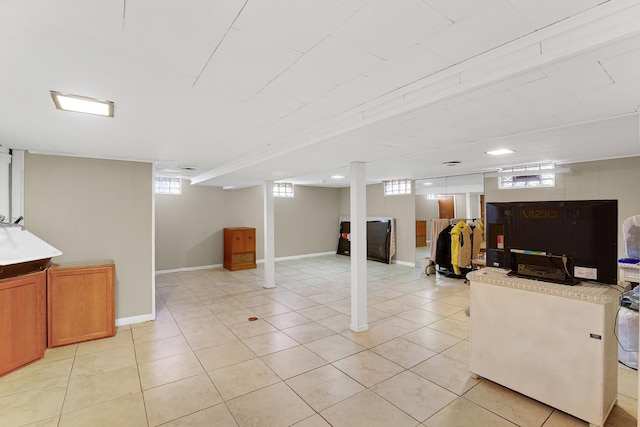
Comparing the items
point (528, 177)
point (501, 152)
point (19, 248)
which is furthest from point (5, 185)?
point (528, 177)

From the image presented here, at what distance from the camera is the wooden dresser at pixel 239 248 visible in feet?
27.1

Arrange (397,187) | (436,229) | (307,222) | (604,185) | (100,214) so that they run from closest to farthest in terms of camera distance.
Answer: (100,214) < (604,185) < (436,229) < (397,187) < (307,222)

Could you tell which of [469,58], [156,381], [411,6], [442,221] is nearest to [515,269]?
[469,58]

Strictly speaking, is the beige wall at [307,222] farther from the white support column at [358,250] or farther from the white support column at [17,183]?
the white support column at [17,183]

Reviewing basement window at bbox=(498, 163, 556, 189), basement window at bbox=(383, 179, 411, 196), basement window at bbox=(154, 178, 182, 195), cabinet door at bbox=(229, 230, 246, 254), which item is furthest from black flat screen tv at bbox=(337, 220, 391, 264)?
basement window at bbox=(154, 178, 182, 195)

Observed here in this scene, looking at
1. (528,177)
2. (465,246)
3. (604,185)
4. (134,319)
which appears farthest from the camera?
(465,246)

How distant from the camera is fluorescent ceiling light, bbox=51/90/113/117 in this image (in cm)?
214

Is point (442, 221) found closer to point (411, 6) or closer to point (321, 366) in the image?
point (321, 366)

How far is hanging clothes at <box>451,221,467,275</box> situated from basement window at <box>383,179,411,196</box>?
2110 mm

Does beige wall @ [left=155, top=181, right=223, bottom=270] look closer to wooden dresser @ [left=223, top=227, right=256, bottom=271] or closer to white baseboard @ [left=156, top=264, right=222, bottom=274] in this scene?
white baseboard @ [left=156, top=264, right=222, bottom=274]

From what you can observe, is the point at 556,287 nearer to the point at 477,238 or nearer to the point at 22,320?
the point at 477,238

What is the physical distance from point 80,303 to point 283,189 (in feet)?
22.2

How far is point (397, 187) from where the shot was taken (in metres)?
9.05

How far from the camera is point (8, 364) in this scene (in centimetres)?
311
